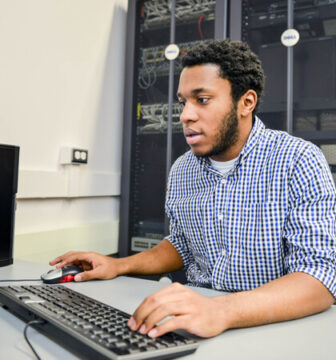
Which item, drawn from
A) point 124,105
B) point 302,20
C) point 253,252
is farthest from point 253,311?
point 124,105

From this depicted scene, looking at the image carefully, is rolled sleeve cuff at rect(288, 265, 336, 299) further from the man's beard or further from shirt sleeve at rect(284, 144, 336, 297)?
the man's beard

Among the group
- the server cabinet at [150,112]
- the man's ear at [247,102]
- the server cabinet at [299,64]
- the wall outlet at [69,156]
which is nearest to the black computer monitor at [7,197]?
the wall outlet at [69,156]

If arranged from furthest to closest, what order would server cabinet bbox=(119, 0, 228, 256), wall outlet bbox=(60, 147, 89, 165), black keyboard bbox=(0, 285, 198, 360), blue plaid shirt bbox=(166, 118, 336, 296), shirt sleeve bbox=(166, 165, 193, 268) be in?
server cabinet bbox=(119, 0, 228, 256)
wall outlet bbox=(60, 147, 89, 165)
shirt sleeve bbox=(166, 165, 193, 268)
blue plaid shirt bbox=(166, 118, 336, 296)
black keyboard bbox=(0, 285, 198, 360)

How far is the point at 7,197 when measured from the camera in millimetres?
1225

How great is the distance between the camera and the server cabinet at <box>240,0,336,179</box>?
159 cm

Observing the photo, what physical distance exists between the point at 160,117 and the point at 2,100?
797 millimetres

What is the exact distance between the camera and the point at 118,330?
557 millimetres

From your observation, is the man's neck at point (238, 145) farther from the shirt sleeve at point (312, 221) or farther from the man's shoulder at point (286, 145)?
the shirt sleeve at point (312, 221)

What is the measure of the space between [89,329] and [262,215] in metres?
0.61

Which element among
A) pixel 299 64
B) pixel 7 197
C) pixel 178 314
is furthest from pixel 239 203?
pixel 299 64

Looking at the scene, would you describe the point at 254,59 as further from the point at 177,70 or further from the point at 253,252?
the point at 177,70

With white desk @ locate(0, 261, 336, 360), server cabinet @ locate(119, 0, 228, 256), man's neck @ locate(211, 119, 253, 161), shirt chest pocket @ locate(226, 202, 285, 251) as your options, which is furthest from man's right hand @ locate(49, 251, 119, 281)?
server cabinet @ locate(119, 0, 228, 256)

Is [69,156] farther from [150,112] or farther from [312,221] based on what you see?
[312,221]

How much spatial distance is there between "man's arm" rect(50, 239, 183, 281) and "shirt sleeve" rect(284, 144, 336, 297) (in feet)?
1.30
